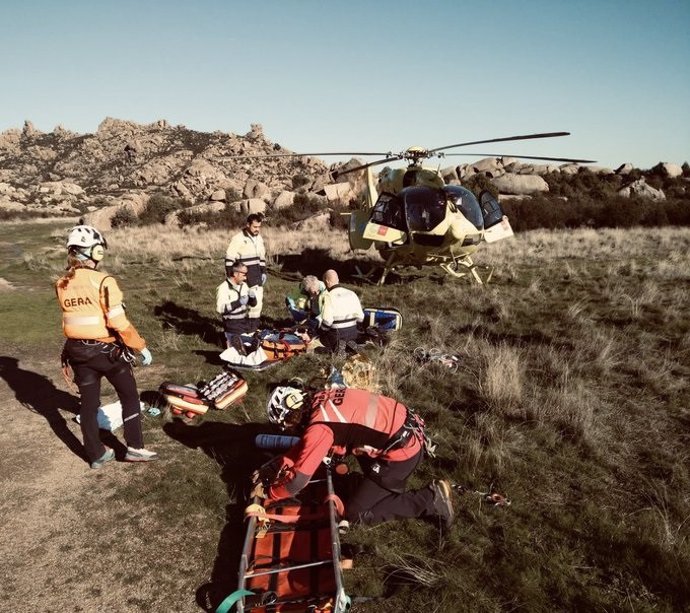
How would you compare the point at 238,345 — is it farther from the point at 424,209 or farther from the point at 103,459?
the point at 424,209

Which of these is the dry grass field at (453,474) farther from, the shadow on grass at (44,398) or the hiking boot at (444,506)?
the hiking boot at (444,506)

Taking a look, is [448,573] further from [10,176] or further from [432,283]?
[10,176]

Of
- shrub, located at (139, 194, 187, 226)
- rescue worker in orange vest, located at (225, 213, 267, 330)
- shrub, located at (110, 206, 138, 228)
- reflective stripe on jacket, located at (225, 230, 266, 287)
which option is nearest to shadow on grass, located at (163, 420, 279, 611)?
rescue worker in orange vest, located at (225, 213, 267, 330)

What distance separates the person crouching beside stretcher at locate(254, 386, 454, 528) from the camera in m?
3.54

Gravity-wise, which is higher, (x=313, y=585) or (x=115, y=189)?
(x=115, y=189)

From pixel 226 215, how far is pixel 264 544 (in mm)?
30882

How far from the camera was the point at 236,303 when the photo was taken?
24.0 feet

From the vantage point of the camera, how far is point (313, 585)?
326 centimetres

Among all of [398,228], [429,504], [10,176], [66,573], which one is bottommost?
[66,573]

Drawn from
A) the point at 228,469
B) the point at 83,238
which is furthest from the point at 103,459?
the point at 83,238

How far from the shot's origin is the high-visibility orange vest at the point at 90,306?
14.0 ft

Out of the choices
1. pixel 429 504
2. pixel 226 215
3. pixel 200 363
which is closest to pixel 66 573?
pixel 429 504

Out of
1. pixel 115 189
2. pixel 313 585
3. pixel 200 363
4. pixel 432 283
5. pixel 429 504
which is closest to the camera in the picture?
pixel 313 585

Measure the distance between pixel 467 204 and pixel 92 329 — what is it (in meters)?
9.35
